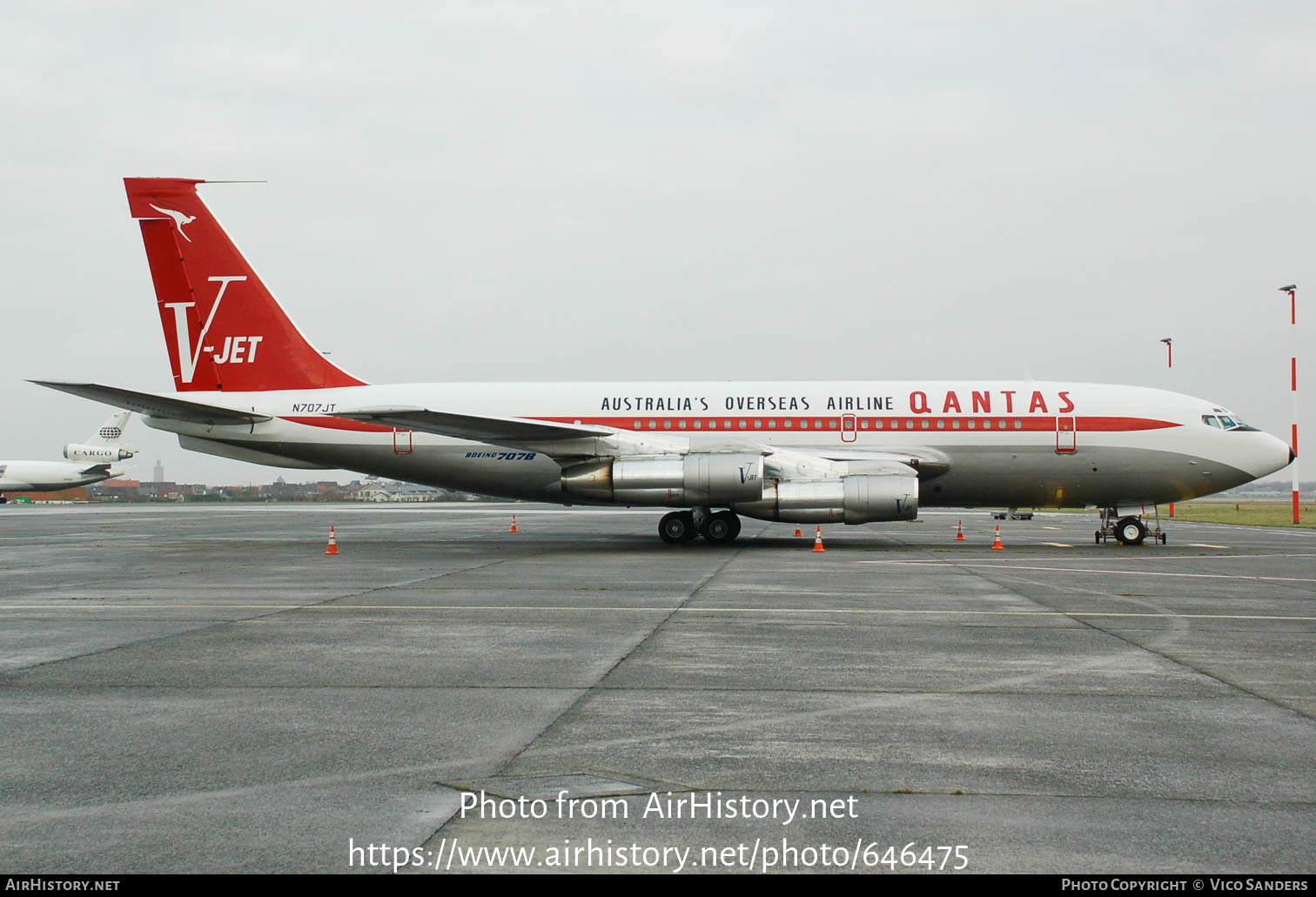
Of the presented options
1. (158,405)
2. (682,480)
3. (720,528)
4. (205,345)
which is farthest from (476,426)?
(205,345)

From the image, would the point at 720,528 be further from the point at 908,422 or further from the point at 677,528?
the point at 908,422

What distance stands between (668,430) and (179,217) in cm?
1306

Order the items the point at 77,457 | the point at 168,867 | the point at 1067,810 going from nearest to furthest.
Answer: the point at 168,867 < the point at 1067,810 < the point at 77,457

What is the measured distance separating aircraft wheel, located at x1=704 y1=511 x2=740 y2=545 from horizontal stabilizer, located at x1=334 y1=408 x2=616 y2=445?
11.1 ft

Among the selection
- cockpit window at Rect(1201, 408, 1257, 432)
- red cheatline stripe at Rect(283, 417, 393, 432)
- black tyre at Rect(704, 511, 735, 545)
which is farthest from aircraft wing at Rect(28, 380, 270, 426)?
cockpit window at Rect(1201, 408, 1257, 432)

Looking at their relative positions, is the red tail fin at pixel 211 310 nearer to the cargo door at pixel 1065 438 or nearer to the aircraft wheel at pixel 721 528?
the aircraft wheel at pixel 721 528

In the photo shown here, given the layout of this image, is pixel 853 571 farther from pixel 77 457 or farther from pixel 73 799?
pixel 77 457

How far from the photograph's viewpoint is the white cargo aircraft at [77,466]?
242 ft

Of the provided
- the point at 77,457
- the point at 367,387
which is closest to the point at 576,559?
the point at 367,387

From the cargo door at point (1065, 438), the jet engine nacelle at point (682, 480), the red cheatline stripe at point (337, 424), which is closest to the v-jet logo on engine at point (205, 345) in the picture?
the red cheatline stripe at point (337, 424)

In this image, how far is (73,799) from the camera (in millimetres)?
4469

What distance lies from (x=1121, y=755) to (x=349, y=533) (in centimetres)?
2759

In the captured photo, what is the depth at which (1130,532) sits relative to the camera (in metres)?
23.8

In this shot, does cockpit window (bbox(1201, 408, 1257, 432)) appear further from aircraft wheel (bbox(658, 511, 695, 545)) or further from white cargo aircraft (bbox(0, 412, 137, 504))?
white cargo aircraft (bbox(0, 412, 137, 504))
